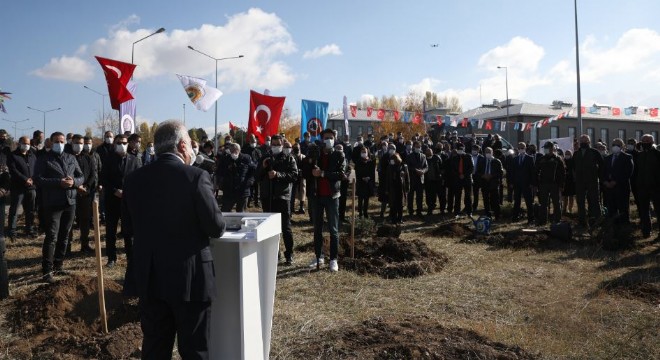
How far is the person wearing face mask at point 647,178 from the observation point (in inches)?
442

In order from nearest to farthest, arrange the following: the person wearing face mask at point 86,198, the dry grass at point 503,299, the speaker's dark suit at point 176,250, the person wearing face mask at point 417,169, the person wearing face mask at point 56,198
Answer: the speaker's dark suit at point 176,250
the dry grass at point 503,299
the person wearing face mask at point 56,198
the person wearing face mask at point 86,198
the person wearing face mask at point 417,169

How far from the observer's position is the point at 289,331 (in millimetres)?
5676

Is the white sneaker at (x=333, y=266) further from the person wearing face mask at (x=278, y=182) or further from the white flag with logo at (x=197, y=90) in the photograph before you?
the white flag with logo at (x=197, y=90)

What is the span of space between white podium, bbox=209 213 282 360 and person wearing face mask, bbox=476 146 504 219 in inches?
480

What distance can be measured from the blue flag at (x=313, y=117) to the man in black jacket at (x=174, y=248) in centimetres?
1477

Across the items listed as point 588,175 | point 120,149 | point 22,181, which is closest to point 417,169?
point 588,175

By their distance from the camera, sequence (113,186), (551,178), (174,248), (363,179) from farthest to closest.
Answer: (363,179)
(551,178)
(113,186)
(174,248)

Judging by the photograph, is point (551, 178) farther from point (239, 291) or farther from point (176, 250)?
point (176, 250)

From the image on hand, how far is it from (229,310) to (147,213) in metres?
0.96

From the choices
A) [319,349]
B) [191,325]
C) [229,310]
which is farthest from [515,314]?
[191,325]

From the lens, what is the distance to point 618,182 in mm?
12594

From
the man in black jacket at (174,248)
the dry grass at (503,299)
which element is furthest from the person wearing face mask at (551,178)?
the man in black jacket at (174,248)

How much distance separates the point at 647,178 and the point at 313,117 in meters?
10.5

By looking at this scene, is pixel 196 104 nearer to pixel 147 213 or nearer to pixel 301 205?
pixel 301 205
